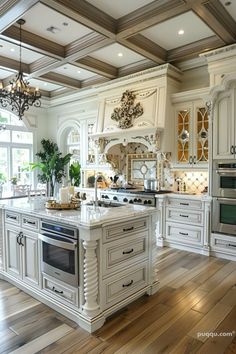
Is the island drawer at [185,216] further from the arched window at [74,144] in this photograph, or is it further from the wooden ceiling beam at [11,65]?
the wooden ceiling beam at [11,65]

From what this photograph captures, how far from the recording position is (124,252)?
8.84ft

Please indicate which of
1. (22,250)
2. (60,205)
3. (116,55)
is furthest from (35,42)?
(22,250)

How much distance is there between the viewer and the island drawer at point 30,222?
114 inches

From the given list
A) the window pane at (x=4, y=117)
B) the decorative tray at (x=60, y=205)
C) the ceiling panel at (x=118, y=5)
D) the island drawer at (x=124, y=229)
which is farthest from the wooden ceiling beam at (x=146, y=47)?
the window pane at (x=4, y=117)

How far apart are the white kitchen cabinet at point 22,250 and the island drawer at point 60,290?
175 mm

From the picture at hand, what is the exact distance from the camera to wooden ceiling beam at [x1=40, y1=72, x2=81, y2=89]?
601 cm

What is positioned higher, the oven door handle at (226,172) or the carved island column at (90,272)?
the oven door handle at (226,172)

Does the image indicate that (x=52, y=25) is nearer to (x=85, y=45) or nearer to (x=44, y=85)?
(x=85, y=45)

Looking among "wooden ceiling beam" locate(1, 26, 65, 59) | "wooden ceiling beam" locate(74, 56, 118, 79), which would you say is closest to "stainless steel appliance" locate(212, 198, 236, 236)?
"wooden ceiling beam" locate(74, 56, 118, 79)

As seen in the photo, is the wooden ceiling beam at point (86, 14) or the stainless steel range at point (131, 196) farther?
the stainless steel range at point (131, 196)

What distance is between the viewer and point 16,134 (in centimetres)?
761

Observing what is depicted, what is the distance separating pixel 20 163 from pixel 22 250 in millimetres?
5137

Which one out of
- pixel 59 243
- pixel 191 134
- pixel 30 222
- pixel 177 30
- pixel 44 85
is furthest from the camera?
pixel 44 85

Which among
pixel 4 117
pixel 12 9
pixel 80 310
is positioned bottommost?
pixel 80 310
